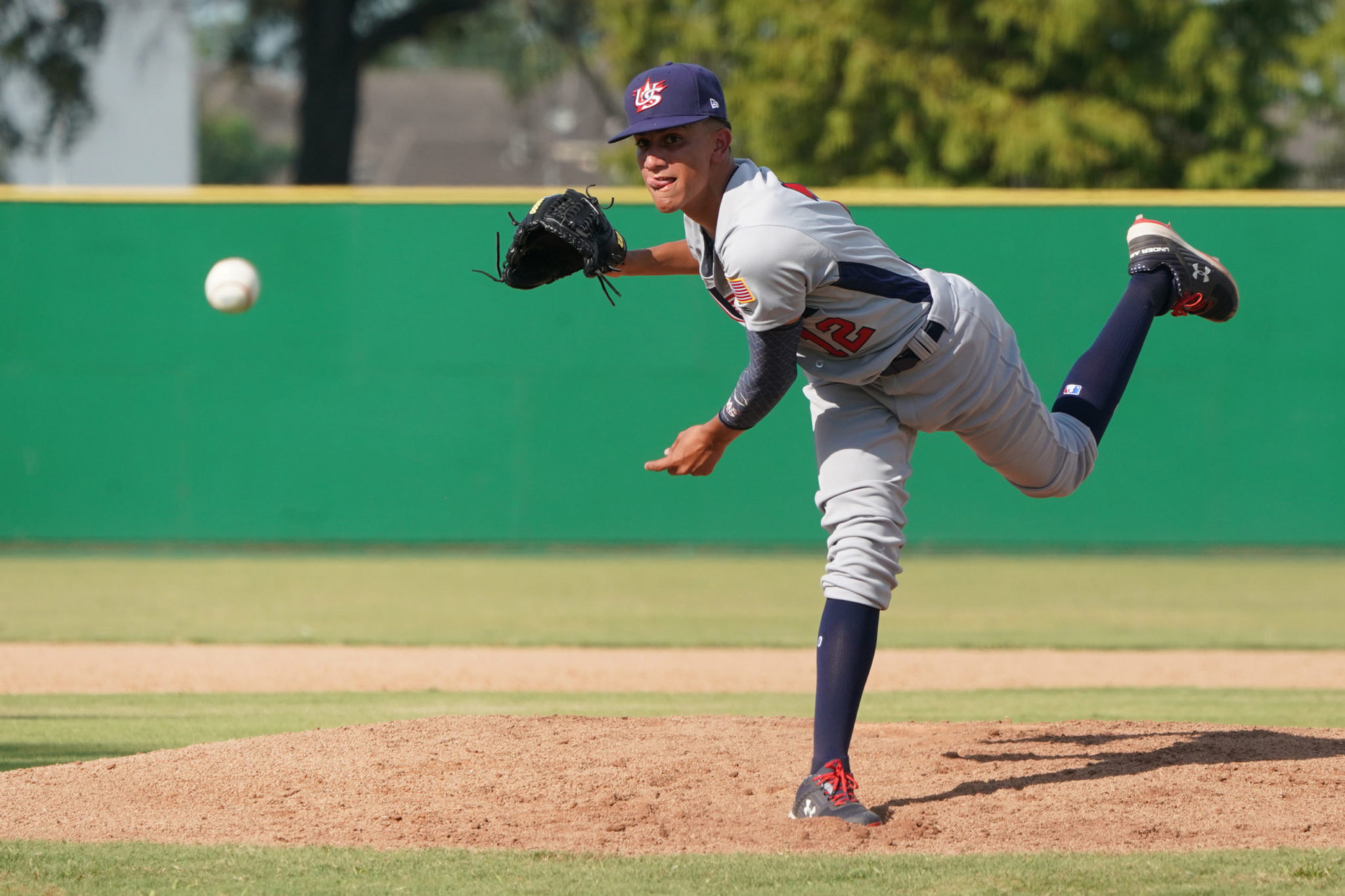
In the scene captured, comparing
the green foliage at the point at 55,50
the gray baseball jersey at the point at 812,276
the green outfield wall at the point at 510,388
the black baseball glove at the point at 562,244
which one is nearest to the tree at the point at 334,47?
the green foliage at the point at 55,50

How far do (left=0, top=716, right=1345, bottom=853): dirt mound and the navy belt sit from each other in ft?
3.30

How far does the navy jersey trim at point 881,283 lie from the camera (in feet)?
10.5

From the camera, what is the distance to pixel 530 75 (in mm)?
22859

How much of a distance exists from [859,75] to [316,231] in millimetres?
6883

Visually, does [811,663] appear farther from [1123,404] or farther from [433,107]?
[433,107]

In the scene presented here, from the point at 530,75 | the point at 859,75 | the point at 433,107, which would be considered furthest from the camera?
the point at 433,107

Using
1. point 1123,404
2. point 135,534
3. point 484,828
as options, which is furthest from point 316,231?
point 484,828

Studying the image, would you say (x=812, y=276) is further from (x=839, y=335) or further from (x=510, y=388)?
(x=510, y=388)

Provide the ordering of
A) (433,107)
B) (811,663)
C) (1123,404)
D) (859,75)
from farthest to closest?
(433,107) < (859,75) < (1123,404) < (811,663)

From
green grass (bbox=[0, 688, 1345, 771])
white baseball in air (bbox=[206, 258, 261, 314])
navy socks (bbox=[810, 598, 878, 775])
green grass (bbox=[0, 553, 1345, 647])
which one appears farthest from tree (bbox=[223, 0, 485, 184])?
navy socks (bbox=[810, 598, 878, 775])

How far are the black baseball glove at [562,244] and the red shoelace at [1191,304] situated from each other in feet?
5.27

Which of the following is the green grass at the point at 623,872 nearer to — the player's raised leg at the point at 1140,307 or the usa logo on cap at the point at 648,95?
the player's raised leg at the point at 1140,307

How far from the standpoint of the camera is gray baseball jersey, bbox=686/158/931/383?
3.06 m

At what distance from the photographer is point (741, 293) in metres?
3.10
